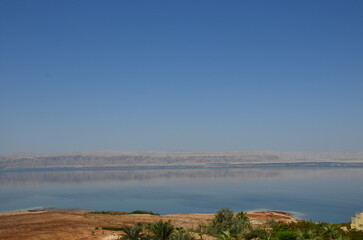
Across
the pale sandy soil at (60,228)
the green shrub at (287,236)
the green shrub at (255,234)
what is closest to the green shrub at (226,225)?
the green shrub at (255,234)

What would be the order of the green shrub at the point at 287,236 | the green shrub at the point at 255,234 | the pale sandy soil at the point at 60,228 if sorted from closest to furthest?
1. the green shrub at the point at 287,236
2. the green shrub at the point at 255,234
3. the pale sandy soil at the point at 60,228

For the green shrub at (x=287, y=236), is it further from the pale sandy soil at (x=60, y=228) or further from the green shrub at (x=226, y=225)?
the pale sandy soil at (x=60, y=228)

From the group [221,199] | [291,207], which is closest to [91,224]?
[291,207]

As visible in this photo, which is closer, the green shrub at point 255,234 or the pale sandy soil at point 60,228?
the green shrub at point 255,234

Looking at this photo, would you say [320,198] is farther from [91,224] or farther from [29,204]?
[29,204]

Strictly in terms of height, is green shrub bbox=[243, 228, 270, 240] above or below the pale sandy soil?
above

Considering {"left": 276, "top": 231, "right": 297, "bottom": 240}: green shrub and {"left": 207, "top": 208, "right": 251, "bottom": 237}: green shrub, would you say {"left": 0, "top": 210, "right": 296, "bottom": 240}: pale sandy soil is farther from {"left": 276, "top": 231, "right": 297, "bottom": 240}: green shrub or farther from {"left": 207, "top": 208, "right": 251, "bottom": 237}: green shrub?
{"left": 276, "top": 231, "right": 297, "bottom": 240}: green shrub

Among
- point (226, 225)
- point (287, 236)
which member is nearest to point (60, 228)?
point (226, 225)

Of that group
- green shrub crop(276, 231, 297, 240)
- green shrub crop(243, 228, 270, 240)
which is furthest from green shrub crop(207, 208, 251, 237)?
green shrub crop(276, 231, 297, 240)

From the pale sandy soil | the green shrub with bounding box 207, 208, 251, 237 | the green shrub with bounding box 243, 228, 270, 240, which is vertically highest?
the green shrub with bounding box 243, 228, 270, 240

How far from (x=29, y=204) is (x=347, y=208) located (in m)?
48.1

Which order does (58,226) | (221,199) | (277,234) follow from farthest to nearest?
(221,199), (58,226), (277,234)

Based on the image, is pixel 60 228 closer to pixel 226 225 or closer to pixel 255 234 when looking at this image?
pixel 226 225

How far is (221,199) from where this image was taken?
5816cm
